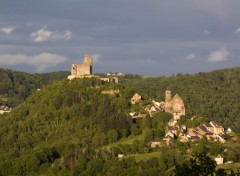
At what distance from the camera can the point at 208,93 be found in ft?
581

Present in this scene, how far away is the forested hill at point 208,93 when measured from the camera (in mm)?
161000

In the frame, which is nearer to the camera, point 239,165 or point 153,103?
point 239,165

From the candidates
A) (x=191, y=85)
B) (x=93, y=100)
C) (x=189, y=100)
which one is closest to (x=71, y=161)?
(x=93, y=100)

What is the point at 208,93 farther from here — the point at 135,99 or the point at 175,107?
the point at 175,107

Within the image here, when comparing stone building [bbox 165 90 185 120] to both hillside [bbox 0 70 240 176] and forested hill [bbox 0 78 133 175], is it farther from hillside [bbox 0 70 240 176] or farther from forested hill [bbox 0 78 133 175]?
forested hill [bbox 0 78 133 175]

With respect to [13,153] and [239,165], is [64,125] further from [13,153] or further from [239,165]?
[239,165]

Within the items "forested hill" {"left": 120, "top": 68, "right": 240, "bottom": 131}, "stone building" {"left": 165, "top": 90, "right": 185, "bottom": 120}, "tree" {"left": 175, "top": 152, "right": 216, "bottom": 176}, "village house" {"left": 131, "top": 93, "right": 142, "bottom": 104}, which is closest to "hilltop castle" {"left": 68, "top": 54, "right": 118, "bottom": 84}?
"village house" {"left": 131, "top": 93, "right": 142, "bottom": 104}

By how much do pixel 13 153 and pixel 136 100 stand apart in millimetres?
23567

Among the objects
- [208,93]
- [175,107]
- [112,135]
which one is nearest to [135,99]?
[175,107]

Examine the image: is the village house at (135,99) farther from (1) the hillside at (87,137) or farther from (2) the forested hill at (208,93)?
(2) the forested hill at (208,93)

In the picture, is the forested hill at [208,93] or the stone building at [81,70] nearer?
the stone building at [81,70]

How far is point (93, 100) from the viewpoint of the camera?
108188 mm

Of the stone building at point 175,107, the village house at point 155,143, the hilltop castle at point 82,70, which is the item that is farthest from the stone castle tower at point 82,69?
the village house at point 155,143

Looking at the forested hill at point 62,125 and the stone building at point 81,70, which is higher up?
the stone building at point 81,70
